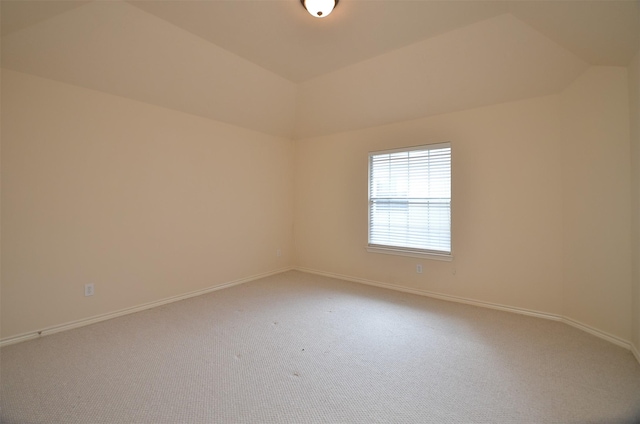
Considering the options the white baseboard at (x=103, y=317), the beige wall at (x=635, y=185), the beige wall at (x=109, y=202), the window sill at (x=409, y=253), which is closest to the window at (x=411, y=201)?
the window sill at (x=409, y=253)

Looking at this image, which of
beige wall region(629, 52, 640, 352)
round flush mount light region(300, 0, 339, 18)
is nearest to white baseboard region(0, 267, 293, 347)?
round flush mount light region(300, 0, 339, 18)

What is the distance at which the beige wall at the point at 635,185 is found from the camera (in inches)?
84.1

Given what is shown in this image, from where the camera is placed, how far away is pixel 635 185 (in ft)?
7.20

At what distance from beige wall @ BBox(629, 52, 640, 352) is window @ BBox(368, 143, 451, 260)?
155 cm

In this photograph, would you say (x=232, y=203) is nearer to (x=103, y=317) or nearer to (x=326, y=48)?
(x=103, y=317)

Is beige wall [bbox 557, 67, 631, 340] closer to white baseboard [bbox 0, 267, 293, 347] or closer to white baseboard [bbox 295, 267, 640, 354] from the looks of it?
white baseboard [bbox 295, 267, 640, 354]

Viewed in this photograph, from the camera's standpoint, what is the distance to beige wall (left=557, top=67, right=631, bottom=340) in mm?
2332

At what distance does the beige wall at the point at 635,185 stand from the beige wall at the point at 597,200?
2.3 inches

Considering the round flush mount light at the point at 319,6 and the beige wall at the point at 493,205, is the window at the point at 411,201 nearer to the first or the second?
the beige wall at the point at 493,205

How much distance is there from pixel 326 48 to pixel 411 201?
2.24 metres

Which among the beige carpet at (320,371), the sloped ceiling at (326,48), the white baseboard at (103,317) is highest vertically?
the sloped ceiling at (326,48)

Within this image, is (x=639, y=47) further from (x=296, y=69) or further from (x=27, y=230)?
(x=27, y=230)

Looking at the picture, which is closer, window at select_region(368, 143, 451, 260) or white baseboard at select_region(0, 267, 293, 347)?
white baseboard at select_region(0, 267, 293, 347)

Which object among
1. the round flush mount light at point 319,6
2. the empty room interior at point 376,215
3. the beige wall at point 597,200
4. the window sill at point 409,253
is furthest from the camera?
the window sill at point 409,253
